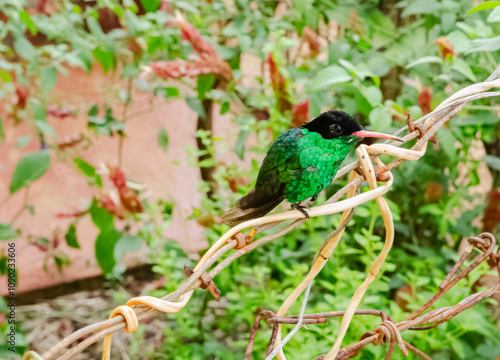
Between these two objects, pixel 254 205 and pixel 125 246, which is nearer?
pixel 254 205

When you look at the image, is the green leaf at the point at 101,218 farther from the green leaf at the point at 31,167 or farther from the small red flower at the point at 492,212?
the small red flower at the point at 492,212

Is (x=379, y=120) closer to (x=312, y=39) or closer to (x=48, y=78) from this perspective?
(x=312, y=39)

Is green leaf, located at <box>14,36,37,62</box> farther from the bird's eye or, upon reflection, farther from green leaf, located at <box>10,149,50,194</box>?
the bird's eye

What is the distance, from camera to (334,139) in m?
0.41

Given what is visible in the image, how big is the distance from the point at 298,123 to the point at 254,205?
331 mm

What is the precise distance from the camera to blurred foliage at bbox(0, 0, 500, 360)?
0.76m

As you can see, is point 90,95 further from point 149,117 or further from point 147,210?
point 147,210

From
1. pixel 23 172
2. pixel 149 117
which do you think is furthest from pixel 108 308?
pixel 149 117

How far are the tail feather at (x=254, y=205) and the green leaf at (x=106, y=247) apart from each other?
0.59 meters

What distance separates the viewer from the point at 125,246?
0.89 meters

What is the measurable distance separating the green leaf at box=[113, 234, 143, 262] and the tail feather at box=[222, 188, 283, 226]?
0.53m

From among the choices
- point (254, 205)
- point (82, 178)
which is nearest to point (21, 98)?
point (82, 178)

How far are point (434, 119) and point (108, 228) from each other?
0.73 metres

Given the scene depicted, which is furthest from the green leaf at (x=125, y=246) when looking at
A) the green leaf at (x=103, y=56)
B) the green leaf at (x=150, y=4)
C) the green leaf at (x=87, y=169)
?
the green leaf at (x=150, y=4)
